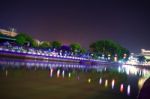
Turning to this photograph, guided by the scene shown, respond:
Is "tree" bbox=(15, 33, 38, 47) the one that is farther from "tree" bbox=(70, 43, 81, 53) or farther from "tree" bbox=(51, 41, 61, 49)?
"tree" bbox=(70, 43, 81, 53)

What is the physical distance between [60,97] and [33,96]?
177cm

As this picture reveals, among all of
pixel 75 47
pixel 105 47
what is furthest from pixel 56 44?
pixel 105 47

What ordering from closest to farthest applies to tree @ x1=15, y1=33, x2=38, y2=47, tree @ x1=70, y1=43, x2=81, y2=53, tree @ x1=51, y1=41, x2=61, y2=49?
tree @ x1=15, y1=33, x2=38, y2=47, tree @ x1=51, y1=41, x2=61, y2=49, tree @ x1=70, y1=43, x2=81, y2=53

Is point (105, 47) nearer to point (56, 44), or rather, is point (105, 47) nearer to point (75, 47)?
point (75, 47)

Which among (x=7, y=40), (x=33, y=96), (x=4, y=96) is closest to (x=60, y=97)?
(x=33, y=96)

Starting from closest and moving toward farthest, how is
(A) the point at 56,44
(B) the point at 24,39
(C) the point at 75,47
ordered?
(B) the point at 24,39 < (A) the point at 56,44 < (C) the point at 75,47

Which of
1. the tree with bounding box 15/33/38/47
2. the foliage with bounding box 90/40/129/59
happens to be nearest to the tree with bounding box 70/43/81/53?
the foliage with bounding box 90/40/129/59

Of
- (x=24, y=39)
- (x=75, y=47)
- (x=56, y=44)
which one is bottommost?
(x=75, y=47)

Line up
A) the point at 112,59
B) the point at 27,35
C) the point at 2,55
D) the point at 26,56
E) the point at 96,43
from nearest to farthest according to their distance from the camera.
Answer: the point at 2,55
the point at 26,56
the point at 27,35
the point at 96,43
the point at 112,59

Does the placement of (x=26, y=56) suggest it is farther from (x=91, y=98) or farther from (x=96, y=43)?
(x=96, y=43)

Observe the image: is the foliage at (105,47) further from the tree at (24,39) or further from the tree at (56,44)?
the tree at (24,39)

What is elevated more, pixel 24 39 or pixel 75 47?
pixel 24 39

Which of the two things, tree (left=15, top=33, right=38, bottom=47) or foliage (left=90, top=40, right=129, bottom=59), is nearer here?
tree (left=15, top=33, right=38, bottom=47)

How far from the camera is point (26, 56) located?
8200 centimetres
